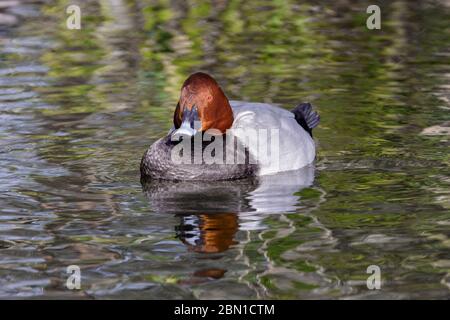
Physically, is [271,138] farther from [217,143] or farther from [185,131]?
[185,131]

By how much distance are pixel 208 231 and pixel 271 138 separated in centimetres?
179

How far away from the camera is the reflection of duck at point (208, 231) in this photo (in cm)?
691

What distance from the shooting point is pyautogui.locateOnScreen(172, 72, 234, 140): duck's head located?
8344mm

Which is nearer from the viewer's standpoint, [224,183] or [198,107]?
[198,107]

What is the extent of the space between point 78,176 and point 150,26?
6400 mm

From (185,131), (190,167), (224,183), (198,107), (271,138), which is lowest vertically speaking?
(224,183)

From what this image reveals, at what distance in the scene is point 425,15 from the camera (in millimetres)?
14734

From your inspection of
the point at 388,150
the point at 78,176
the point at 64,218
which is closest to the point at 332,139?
the point at 388,150

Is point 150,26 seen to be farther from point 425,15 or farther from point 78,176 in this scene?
point 78,176

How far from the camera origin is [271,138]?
28.9 ft

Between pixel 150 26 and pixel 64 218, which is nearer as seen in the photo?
pixel 64 218

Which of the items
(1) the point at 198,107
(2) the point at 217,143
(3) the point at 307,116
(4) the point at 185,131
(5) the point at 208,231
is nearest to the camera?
(5) the point at 208,231

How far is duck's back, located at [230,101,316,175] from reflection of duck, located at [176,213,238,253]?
123 cm

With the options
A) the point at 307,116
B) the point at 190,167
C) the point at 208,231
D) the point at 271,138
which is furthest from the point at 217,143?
the point at 208,231
